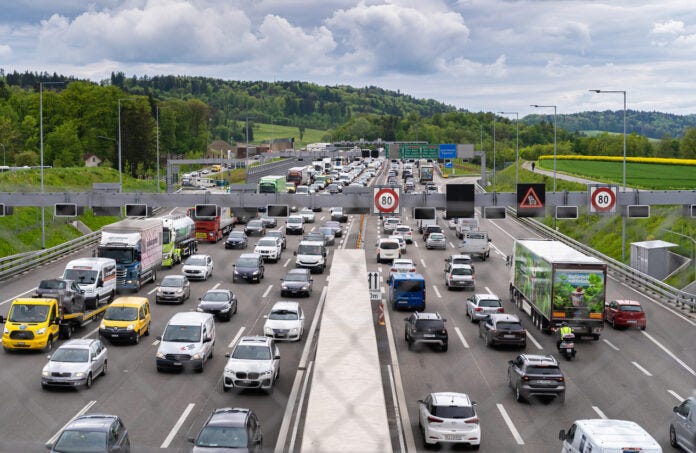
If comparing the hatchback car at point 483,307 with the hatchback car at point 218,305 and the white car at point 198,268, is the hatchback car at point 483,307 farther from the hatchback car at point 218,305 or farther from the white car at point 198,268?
the white car at point 198,268

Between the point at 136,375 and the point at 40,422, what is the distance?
18.9 ft

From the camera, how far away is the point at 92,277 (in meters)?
38.3

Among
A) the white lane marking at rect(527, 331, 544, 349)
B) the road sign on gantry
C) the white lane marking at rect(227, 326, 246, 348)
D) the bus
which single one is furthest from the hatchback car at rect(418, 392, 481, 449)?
the bus

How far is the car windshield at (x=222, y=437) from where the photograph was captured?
18.6 metres

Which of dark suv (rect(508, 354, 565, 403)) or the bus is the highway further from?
the bus

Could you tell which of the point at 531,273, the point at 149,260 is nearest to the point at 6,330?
the point at 149,260

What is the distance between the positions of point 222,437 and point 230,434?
19 centimetres

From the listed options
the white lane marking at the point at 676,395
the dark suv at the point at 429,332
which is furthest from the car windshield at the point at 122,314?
the white lane marking at the point at 676,395

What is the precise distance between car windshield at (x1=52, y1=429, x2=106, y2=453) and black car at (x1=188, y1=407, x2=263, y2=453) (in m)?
1.89

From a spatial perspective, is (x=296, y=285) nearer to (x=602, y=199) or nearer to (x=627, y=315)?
(x=602, y=199)

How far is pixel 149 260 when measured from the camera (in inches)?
1845

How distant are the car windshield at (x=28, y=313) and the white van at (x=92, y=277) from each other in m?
5.14

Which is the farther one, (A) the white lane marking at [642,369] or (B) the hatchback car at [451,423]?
(A) the white lane marking at [642,369]

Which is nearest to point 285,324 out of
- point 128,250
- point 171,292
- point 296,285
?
point 171,292
